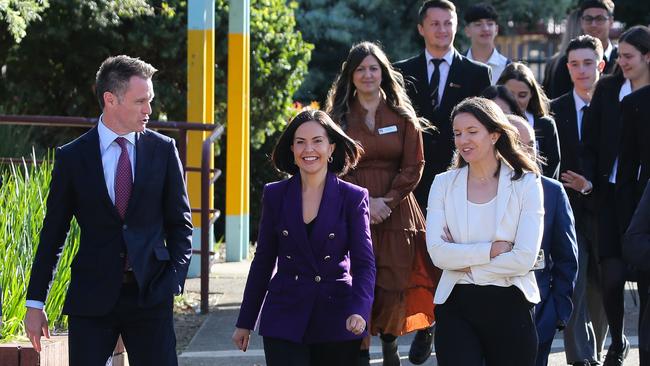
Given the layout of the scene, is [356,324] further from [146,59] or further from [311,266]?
[146,59]

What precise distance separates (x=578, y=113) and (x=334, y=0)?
10.8 m

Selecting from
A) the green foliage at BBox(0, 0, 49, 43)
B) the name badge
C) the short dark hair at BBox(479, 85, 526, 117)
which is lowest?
the name badge

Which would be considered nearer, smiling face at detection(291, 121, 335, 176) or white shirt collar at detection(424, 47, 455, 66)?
smiling face at detection(291, 121, 335, 176)

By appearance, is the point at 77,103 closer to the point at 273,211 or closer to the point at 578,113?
the point at 578,113

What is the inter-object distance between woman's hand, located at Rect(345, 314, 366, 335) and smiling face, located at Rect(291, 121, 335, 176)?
70cm

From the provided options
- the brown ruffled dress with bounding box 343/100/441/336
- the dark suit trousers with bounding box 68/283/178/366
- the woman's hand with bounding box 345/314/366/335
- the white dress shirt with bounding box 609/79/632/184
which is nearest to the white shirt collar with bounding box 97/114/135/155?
the dark suit trousers with bounding box 68/283/178/366

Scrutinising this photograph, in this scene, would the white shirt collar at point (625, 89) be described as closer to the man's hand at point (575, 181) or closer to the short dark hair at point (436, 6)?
the man's hand at point (575, 181)

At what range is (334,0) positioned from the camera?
63.0 ft

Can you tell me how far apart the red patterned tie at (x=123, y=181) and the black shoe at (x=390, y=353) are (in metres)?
2.44

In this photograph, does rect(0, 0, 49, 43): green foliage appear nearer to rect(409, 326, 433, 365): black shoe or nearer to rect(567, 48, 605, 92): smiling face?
rect(409, 326, 433, 365): black shoe

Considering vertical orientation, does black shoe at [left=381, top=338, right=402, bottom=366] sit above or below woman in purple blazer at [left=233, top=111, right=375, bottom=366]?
below

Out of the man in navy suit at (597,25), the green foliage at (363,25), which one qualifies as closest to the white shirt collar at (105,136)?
the man in navy suit at (597,25)

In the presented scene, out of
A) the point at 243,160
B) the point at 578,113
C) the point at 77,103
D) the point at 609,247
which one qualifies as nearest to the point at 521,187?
the point at 609,247

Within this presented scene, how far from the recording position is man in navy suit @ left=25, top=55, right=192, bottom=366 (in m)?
5.60
